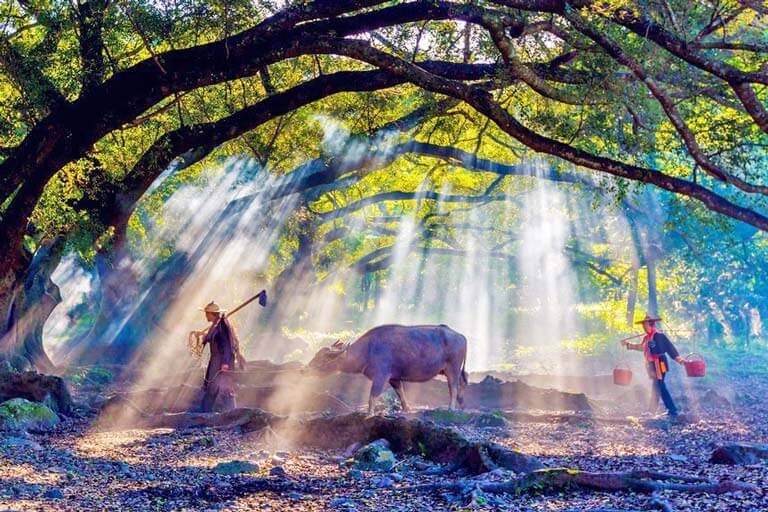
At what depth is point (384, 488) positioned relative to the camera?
26.5 feet

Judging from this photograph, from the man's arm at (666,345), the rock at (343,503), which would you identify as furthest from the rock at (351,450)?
the man's arm at (666,345)

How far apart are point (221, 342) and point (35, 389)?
314 cm

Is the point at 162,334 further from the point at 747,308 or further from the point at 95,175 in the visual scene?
the point at 747,308

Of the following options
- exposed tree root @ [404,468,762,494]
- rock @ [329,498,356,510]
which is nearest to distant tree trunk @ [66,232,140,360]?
rock @ [329,498,356,510]

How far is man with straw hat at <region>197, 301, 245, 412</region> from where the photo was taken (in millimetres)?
14508

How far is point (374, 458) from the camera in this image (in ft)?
31.8

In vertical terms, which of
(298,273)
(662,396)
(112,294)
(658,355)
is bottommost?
(662,396)

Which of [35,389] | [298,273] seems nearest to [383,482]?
[35,389]

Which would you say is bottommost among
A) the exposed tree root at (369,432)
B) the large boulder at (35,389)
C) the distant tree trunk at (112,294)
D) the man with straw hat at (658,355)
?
the exposed tree root at (369,432)

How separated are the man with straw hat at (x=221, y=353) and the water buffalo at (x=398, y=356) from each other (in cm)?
161

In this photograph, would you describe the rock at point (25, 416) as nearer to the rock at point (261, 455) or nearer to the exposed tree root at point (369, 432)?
the exposed tree root at point (369, 432)

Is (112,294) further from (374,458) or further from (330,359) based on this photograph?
(374,458)

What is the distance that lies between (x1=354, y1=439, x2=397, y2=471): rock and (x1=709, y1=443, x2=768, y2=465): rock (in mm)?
3492

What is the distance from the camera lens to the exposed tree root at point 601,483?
7.29 metres
